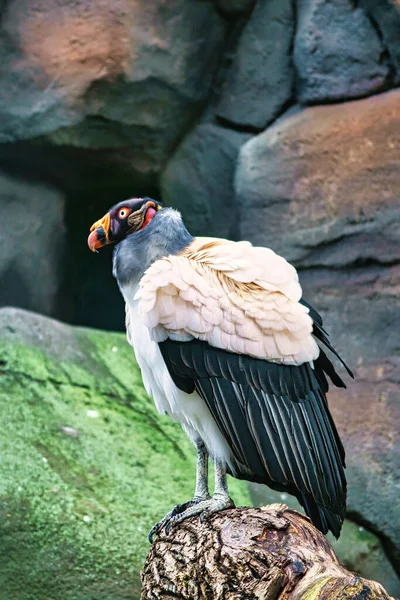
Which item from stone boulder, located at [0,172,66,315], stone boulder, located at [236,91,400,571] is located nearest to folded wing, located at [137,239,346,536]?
stone boulder, located at [236,91,400,571]

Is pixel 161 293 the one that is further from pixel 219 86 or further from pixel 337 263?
pixel 219 86

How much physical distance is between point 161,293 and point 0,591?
186 centimetres

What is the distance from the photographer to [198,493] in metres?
3.10

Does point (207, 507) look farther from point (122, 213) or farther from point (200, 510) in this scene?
point (122, 213)

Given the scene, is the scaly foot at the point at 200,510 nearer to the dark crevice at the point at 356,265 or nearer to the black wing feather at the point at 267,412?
the black wing feather at the point at 267,412

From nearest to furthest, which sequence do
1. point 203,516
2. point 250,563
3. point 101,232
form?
point 250,563 < point 203,516 < point 101,232

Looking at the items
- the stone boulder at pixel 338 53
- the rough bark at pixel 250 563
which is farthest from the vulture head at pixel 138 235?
the stone boulder at pixel 338 53

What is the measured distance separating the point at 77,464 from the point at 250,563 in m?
2.30

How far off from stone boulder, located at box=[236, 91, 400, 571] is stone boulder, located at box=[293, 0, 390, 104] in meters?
0.11

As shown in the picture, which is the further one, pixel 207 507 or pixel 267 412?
pixel 267 412

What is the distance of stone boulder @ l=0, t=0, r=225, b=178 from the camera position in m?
5.33

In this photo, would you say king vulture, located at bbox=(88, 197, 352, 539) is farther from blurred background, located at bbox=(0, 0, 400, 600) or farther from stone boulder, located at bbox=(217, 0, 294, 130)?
stone boulder, located at bbox=(217, 0, 294, 130)

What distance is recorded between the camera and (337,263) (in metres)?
4.98

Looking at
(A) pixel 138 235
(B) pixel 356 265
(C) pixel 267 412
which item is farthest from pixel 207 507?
(B) pixel 356 265
